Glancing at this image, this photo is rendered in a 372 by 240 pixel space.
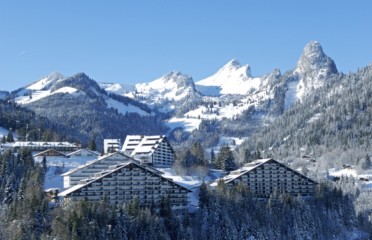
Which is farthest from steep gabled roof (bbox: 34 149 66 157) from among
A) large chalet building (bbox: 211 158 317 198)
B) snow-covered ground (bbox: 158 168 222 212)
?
large chalet building (bbox: 211 158 317 198)

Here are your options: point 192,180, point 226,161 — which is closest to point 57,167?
point 192,180

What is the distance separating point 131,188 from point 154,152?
1699 inches

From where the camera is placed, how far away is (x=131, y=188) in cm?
11612

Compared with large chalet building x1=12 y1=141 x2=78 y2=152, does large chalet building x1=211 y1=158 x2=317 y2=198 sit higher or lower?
lower

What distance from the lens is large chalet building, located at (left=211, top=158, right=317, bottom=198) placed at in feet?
444

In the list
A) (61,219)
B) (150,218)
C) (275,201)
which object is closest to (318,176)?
(275,201)

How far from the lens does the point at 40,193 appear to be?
10269 centimetres

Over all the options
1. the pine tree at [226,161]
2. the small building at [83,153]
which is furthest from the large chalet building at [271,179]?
the small building at [83,153]

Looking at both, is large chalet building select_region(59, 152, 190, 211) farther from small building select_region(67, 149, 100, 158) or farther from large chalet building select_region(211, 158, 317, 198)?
small building select_region(67, 149, 100, 158)

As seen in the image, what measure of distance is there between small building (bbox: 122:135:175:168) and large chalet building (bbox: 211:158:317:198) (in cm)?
2633

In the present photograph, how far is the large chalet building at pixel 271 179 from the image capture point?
135 meters

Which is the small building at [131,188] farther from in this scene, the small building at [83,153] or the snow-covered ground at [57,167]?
the small building at [83,153]

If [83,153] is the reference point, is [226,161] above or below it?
below

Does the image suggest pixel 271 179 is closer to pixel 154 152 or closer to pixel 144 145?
pixel 154 152
